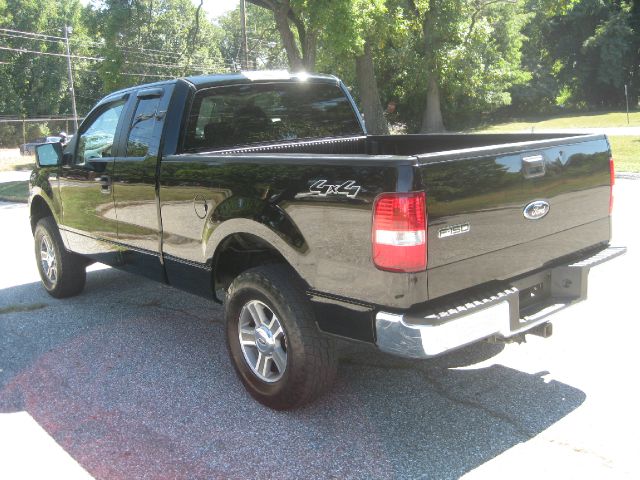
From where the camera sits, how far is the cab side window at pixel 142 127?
4.63 meters

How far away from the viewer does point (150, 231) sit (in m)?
4.63

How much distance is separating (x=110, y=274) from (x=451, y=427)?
16.1ft

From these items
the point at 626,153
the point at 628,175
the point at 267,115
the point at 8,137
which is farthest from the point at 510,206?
the point at 8,137

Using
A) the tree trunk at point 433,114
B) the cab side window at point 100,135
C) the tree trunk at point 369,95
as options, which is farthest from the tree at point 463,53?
the cab side window at point 100,135

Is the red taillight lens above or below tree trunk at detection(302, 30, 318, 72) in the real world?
below

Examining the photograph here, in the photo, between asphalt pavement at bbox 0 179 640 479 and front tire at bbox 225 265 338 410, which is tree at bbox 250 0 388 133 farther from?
A: front tire at bbox 225 265 338 410

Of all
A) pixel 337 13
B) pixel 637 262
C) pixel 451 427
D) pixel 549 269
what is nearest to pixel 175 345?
pixel 451 427

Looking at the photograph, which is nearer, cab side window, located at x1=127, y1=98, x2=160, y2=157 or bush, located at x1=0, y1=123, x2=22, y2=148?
cab side window, located at x1=127, y1=98, x2=160, y2=157

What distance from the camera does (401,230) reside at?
2.89 meters

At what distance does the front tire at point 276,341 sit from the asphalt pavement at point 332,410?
0.17 meters

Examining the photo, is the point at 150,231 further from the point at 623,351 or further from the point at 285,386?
→ the point at 623,351

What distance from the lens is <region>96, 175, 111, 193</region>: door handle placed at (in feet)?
16.5

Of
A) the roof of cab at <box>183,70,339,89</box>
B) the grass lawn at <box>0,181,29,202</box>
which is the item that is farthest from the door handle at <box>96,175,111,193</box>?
the grass lawn at <box>0,181,29,202</box>

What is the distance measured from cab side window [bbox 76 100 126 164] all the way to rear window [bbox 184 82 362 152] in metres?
0.99
